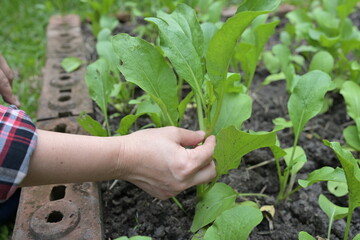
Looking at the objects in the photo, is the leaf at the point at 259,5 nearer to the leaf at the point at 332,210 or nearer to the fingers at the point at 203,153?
the fingers at the point at 203,153

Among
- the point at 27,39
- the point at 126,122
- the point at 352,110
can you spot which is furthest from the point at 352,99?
the point at 27,39

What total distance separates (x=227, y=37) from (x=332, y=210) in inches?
19.6

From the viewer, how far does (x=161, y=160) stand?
0.81 meters

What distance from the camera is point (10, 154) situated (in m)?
0.72

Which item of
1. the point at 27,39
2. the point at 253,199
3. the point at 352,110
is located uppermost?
the point at 352,110

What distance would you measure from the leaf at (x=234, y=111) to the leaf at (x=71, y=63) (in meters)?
0.73

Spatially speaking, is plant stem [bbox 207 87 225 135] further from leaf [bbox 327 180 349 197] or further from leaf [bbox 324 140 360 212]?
leaf [bbox 327 180 349 197]

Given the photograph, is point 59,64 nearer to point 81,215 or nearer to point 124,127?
point 124,127

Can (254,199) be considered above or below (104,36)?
below

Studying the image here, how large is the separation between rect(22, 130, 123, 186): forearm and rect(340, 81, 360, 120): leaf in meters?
0.74

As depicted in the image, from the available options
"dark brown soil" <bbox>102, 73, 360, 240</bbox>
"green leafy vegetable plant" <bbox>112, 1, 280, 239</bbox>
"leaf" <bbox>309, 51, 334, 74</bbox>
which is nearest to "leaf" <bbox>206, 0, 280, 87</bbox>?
"green leafy vegetable plant" <bbox>112, 1, 280, 239</bbox>

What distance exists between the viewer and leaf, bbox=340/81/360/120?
1209 millimetres

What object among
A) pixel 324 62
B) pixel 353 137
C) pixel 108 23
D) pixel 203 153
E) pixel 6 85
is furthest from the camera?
pixel 108 23

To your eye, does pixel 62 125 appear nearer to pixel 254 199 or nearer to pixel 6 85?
pixel 6 85
